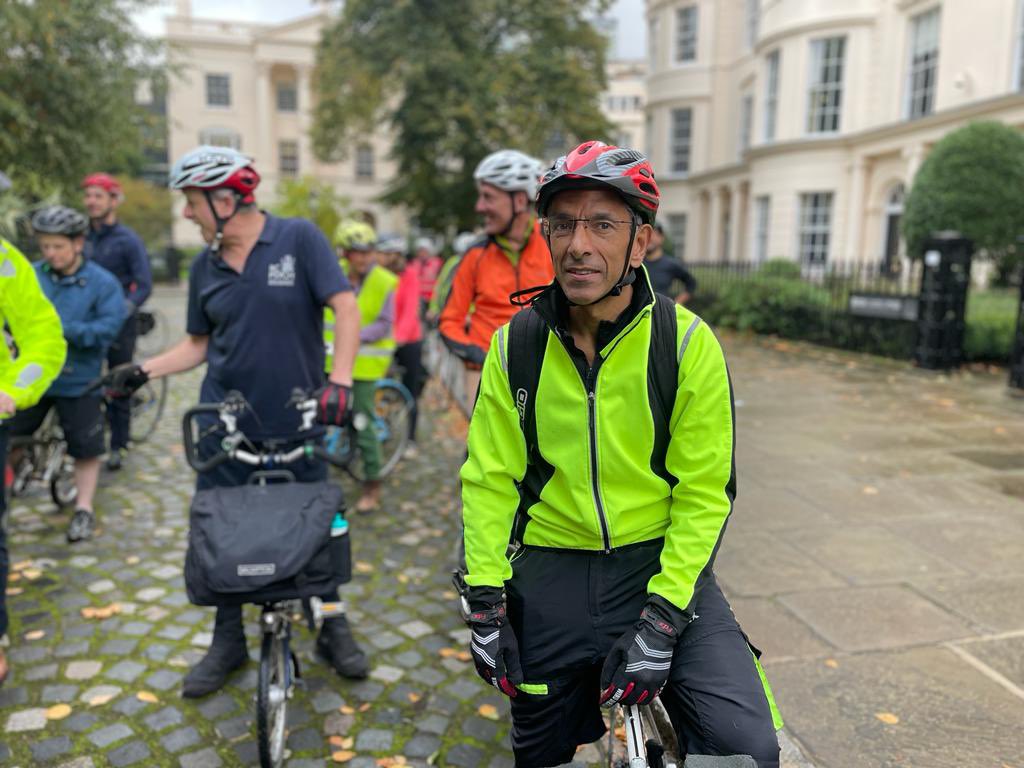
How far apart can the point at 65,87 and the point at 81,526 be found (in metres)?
8.35

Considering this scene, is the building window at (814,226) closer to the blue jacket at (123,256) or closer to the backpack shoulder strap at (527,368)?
the blue jacket at (123,256)

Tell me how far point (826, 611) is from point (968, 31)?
1932cm

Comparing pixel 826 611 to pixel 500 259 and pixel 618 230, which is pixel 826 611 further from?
pixel 618 230

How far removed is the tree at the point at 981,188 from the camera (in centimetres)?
1300

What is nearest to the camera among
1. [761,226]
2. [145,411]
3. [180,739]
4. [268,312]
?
[180,739]

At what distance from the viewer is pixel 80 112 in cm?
1151

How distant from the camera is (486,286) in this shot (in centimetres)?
424

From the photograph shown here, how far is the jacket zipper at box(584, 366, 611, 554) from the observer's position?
1.99 metres

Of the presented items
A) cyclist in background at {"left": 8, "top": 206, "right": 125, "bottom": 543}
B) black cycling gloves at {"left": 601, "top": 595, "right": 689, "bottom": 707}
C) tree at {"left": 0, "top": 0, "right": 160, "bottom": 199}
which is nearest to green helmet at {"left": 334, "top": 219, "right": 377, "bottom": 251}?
cyclist in background at {"left": 8, "top": 206, "right": 125, "bottom": 543}

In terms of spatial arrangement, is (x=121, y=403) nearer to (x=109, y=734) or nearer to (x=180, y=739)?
(x=109, y=734)

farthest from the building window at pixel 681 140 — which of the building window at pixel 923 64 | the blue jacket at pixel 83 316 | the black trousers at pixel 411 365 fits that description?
the blue jacket at pixel 83 316

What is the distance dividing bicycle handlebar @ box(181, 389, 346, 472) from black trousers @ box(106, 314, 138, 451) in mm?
3886

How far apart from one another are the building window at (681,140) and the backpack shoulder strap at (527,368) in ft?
108

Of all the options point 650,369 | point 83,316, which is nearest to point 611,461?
point 650,369
